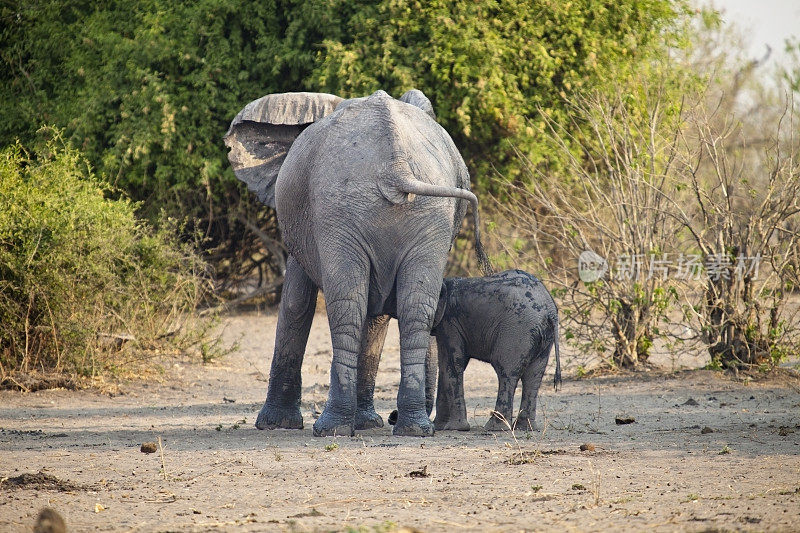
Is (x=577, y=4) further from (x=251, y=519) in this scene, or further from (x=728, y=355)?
(x=251, y=519)

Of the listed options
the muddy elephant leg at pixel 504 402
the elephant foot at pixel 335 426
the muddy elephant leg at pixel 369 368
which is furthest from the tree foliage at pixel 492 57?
the elephant foot at pixel 335 426


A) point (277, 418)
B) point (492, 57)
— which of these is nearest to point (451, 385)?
point (277, 418)

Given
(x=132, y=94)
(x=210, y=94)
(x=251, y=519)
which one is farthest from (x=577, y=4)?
(x=251, y=519)

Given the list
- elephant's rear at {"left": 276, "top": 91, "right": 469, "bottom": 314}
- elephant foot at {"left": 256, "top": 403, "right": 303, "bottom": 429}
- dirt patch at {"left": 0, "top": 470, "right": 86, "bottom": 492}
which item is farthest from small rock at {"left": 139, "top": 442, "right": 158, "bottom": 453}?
elephant's rear at {"left": 276, "top": 91, "right": 469, "bottom": 314}

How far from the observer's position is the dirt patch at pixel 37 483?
224 inches

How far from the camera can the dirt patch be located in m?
5.69

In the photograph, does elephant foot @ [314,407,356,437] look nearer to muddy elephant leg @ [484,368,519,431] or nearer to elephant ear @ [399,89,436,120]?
muddy elephant leg @ [484,368,519,431]

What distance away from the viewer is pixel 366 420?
815 centimetres

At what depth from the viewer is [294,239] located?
785cm

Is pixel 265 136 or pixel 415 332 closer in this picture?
pixel 415 332

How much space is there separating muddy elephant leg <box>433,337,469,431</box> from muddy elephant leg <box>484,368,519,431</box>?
0.77 feet

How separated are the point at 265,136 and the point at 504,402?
117 inches

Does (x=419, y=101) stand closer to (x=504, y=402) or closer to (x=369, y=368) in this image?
(x=369, y=368)

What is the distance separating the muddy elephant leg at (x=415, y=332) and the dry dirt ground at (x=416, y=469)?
0.51 ft
